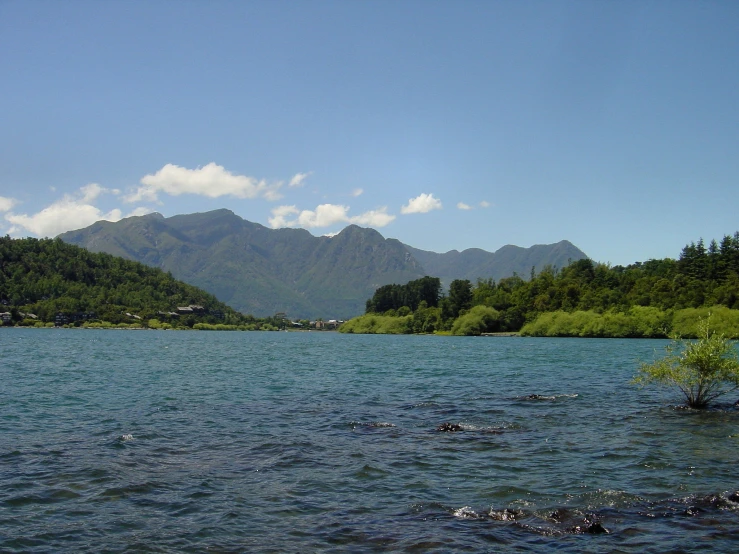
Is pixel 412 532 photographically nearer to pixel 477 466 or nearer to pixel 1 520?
pixel 477 466

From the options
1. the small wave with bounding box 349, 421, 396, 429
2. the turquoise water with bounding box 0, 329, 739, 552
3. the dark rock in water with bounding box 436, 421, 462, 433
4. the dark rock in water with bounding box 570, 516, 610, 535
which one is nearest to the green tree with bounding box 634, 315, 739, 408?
the turquoise water with bounding box 0, 329, 739, 552

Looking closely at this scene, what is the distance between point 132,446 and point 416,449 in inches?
450

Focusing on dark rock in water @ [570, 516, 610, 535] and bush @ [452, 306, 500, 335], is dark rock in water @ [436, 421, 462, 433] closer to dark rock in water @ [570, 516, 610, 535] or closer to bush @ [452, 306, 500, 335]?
dark rock in water @ [570, 516, 610, 535]

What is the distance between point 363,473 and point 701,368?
2274 cm

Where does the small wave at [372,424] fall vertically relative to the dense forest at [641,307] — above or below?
below

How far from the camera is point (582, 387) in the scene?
43844mm

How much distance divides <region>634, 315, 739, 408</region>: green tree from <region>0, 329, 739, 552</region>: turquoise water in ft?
5.12

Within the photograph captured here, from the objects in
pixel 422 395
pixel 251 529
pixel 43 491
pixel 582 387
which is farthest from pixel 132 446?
pixel 582 387

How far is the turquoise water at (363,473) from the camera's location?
1409cm

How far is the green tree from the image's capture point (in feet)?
104

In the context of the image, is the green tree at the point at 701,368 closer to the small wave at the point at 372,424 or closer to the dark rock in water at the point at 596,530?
the small wave at the point at 372,424

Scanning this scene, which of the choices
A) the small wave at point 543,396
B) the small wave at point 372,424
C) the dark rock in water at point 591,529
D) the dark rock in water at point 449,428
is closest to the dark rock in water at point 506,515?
the dark rock in water at point 591,529

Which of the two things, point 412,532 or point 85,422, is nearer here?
point 412,532

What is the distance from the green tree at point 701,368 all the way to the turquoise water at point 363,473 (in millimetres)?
1560
